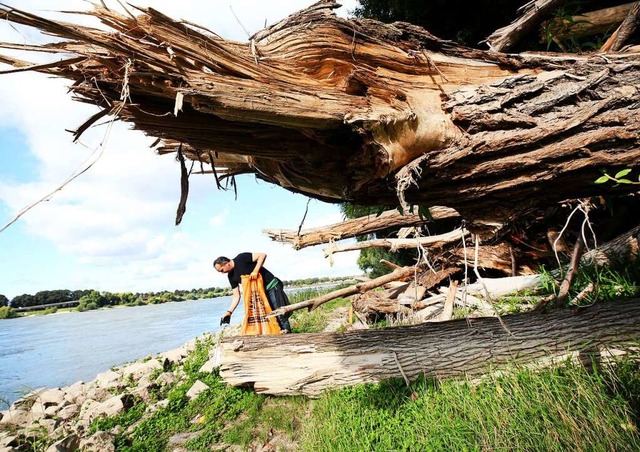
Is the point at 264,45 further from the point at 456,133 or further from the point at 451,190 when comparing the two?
the point at 451,190

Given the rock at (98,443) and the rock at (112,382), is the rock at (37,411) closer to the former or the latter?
the rock at (112,382)

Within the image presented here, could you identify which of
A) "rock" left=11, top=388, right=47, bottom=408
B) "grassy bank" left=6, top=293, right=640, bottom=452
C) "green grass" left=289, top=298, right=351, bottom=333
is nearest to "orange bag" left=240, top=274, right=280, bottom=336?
"green grass" left=289, top=298, right=351, bottom=333

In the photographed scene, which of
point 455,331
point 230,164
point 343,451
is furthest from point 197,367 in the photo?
point 230,164

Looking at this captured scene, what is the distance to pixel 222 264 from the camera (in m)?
7.25

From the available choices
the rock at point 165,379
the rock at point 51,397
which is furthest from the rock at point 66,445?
the rock at point 51,397

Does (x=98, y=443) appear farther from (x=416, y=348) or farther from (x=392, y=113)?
(x=392, y=113)

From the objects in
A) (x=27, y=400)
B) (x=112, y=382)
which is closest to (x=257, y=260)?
(x=112, y=382)

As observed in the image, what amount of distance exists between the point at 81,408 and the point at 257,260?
392 centimetres

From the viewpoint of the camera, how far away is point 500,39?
3.87 m

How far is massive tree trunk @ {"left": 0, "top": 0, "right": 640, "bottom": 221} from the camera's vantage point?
1.60 meters

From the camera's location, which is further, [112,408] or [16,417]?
[16,417]

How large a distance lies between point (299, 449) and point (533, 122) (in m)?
3.46

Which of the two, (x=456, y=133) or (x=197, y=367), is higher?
(x=456, y=133)

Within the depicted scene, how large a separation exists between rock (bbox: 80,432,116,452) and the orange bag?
3.06 metres
